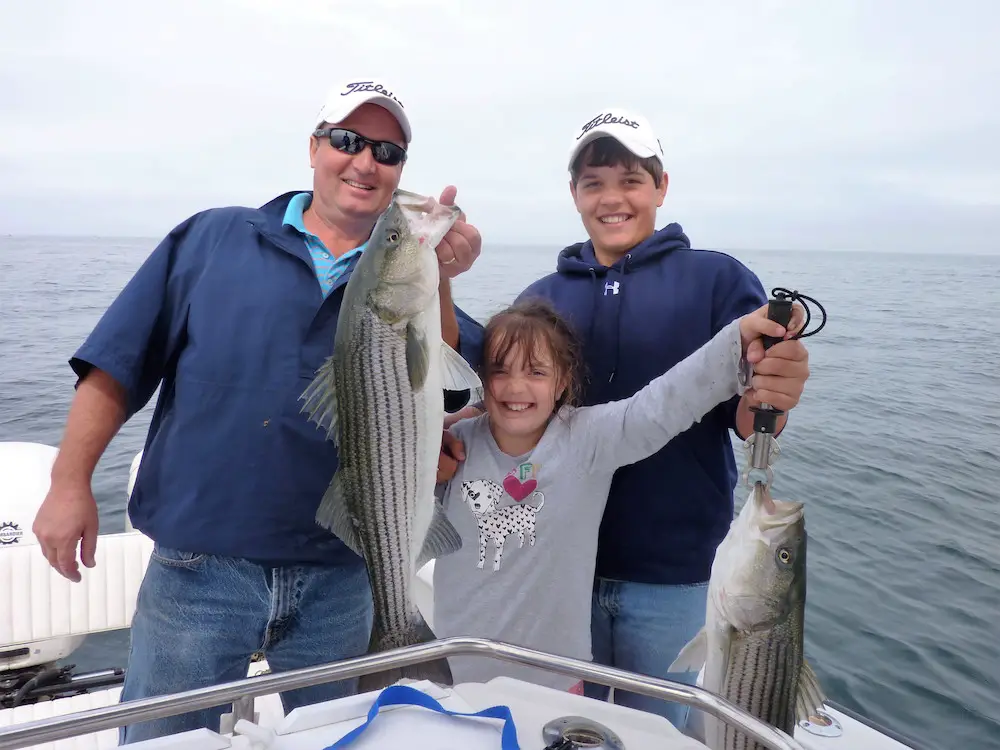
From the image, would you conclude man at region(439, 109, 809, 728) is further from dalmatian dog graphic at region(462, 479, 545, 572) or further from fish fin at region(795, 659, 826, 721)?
fish fin at region(795, 659, 826, 721)

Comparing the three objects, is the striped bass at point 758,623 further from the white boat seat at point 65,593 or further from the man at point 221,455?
→ the white boat seat at point 65,593

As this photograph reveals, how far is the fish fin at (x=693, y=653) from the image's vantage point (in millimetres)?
2199

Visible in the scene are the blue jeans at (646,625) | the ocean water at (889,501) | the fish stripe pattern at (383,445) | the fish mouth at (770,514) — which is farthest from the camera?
the ocean water at (889,501)

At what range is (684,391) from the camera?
229 cm

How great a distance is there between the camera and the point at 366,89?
2773 millimetres

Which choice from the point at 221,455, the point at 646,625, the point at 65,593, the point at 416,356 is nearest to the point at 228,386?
the point at 221,455

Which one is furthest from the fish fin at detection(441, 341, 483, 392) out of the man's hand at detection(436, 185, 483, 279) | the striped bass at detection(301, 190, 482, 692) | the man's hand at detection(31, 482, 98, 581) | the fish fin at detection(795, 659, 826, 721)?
the fish fin at detection(795, 659, 826, 721)

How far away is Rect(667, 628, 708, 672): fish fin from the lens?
86.6 inches

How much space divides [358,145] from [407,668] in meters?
2.00

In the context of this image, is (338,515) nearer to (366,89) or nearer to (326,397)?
(326,397)

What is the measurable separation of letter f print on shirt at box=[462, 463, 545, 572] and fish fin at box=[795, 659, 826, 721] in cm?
103

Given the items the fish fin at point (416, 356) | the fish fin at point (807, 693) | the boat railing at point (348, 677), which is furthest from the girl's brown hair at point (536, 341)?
the fish fin at point (807, 693)

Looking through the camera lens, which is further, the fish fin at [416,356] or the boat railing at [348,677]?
the fish fin at [416,356]

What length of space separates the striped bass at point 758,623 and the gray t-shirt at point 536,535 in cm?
48
